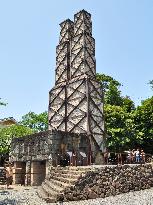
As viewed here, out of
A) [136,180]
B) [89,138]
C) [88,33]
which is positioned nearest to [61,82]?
[88,33]

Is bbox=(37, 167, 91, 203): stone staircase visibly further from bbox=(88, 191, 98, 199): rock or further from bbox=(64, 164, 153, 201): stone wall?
bbox=(88, 191, 98, 199): rock

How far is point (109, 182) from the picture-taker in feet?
47.0

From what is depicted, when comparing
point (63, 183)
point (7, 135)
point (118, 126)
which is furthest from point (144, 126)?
point (63, 183)

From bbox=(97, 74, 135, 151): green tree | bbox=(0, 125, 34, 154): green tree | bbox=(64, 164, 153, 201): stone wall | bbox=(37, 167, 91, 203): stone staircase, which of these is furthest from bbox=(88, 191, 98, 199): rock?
bbox=(0, 125, 34, 154): green tree

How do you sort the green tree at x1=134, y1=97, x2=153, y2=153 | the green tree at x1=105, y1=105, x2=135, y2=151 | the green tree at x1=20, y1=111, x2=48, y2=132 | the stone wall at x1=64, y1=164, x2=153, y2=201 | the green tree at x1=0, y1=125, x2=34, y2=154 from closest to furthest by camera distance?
the stone wall at x1=64, y1=164, x2=153, y2=201
the green tree at x1=105, y1=105, x2=135, y2=151
the green tree at x1=134, y1=97, x2=153, y2=153
the green tree at x1=0, y1=125, x2=34, y2=154
the green tree at x1=20, y1=111, x2=48, y2=132

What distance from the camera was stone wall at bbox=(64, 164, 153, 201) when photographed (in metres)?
13.3

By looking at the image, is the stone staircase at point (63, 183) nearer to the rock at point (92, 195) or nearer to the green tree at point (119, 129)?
the rock at point (92, 195)

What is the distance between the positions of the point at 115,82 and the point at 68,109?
1537cm

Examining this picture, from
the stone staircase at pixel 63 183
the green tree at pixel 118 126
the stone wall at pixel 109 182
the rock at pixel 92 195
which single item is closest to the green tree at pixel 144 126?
the green tree at pixel 118 126

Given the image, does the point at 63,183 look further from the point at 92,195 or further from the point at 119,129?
the point at 119,129

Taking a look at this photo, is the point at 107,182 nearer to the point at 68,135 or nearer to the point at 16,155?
the point at 68,135

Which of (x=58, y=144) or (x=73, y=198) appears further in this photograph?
(x=58, y=144)

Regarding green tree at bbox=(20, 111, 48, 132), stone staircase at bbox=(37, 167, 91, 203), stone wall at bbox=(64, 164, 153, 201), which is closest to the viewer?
stone staircase at bbox=(37, 167, 91, 203)

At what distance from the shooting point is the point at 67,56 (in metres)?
32.1
